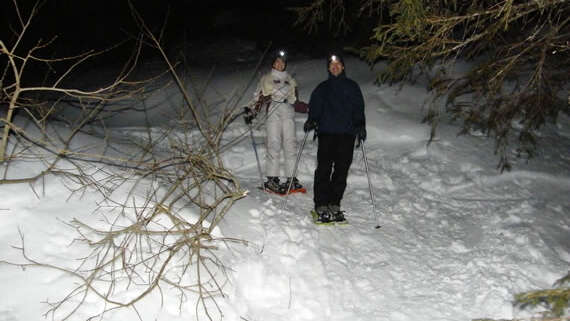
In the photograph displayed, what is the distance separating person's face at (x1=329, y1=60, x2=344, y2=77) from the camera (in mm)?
5906

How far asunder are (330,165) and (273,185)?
103cm

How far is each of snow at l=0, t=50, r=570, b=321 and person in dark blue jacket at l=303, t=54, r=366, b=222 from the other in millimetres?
370

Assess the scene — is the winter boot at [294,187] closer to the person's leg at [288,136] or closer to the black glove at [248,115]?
the person's leg at [288,136]

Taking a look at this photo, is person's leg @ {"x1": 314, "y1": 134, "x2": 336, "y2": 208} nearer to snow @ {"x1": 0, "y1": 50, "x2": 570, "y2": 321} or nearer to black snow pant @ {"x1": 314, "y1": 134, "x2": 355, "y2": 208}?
black snow pant @ {"x1": 314, "y1": 134, "x2": 355, "y2": 208}

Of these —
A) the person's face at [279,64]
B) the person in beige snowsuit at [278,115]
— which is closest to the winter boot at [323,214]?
the person in beige snowsuit at [278,115]

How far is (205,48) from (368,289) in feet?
50.6

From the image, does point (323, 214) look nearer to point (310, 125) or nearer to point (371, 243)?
point (371, 243)

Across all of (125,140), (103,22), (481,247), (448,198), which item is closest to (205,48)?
(103,22)

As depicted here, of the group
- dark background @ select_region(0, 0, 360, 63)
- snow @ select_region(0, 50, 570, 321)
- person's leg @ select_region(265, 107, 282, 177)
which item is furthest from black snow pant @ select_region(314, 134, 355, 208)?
dark background @ select_region(0, 0, 360, 63)

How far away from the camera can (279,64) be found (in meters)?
6.60

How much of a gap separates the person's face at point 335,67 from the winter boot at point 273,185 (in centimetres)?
180

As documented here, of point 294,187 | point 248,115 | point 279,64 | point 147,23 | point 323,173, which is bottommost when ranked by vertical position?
point 294,187

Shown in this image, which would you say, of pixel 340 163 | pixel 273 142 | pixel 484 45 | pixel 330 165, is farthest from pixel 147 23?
pixel 484 45

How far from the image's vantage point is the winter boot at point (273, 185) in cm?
677
